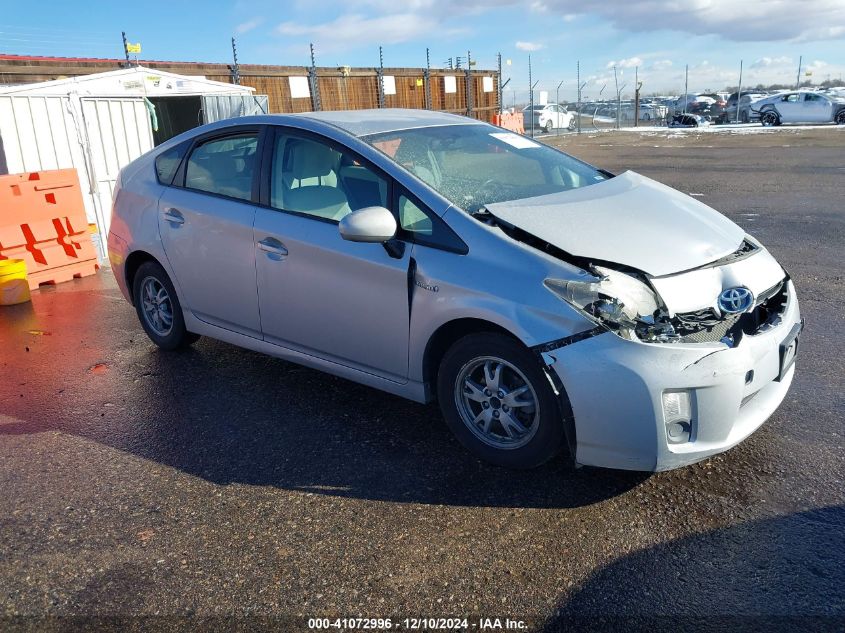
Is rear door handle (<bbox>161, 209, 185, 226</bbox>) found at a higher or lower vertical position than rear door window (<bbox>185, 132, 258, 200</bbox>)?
lower

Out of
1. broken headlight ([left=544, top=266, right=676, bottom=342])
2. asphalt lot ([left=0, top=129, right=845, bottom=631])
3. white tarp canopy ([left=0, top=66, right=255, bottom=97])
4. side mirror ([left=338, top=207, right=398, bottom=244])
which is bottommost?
asphalt lot ([left=0, top=129, right=845, bottom=631])

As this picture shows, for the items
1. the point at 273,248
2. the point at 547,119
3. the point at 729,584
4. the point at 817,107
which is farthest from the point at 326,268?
the point at 817,107

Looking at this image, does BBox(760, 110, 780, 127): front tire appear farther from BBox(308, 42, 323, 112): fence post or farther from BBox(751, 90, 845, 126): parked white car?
BBox(308, 42, 323, 112): fence post

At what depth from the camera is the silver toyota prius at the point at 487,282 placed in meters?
3.07

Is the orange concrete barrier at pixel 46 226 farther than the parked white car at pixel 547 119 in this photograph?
No

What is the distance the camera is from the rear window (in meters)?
5.03

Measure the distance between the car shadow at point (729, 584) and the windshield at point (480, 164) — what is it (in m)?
1.83

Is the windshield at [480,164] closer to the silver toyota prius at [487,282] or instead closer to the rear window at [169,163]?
the silver toyota prius at [487,282]

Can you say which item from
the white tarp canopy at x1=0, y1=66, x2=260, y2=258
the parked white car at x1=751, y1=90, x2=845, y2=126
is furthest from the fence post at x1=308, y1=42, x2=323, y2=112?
the parked white car at x1=751, y1=90, x2=845, y2=126

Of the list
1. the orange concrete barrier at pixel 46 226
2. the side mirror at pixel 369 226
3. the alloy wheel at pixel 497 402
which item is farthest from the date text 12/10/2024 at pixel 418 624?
the orange concrete barrier at pixel 46 226

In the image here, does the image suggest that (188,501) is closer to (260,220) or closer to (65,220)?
(260,220)

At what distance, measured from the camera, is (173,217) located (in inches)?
192

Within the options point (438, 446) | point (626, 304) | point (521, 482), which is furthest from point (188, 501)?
point (626, 304)

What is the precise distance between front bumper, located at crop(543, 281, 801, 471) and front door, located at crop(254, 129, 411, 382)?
0.96 m
